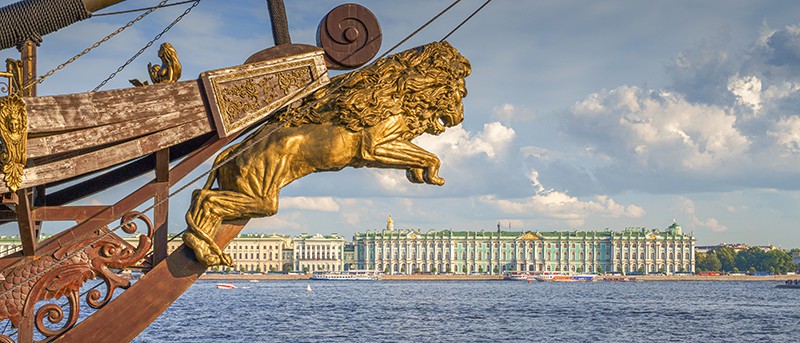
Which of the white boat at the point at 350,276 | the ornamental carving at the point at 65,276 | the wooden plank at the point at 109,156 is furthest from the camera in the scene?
the white boat at the point at 350,276

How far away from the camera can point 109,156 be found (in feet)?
12.3

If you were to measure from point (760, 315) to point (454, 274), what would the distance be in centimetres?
8213

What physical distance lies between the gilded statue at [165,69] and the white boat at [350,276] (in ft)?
393

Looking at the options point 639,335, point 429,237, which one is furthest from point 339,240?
point 639,335

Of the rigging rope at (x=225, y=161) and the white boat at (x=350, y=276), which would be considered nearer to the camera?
the rigging rope at (x=225, y=161)

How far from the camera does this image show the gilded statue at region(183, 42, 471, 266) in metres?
3.90

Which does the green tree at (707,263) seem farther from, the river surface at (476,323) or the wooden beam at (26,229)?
the wooden beam at (26,229)

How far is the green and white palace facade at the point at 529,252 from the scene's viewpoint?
5330 inches

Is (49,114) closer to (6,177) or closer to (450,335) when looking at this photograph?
(6,177)

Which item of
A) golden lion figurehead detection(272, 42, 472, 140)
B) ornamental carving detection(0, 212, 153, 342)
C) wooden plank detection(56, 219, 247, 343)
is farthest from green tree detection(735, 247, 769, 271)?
ornamental carving detection(0, 212, 153, 342)

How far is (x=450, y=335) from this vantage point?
115 ft

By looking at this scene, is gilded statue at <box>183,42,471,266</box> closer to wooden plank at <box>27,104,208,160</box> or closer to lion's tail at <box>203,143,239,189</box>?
lion's tail at <box>203,143,239,189</box>

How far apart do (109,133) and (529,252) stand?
13397 cm

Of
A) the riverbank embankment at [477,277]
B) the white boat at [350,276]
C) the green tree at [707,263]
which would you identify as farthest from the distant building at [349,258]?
the green tree at [707,263]
